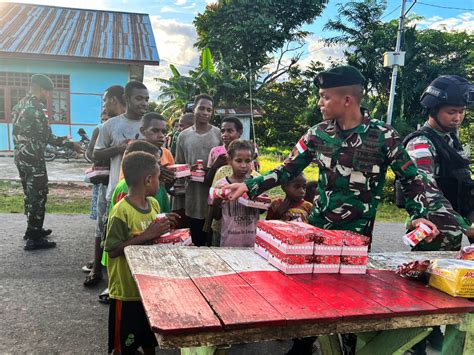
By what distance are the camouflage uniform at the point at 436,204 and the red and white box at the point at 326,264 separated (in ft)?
2.88

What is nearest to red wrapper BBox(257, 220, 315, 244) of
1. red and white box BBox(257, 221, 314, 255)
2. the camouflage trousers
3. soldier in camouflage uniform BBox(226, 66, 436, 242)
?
red and white box BBox(257, 221, 314, 255)

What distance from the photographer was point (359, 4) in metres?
23.6

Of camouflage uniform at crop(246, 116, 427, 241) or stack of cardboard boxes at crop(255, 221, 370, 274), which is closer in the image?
stack of cardboard boxes at crop(255, 221, 370, 274)

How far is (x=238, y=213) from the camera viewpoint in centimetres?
327

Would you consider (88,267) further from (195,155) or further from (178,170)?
(178,170)

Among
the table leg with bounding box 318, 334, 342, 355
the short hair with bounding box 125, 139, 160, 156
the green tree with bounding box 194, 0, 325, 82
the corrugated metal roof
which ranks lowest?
the table leg with bounding box 318, 334, 342, 355

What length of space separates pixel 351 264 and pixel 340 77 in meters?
1.09

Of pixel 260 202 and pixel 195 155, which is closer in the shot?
pixel 260 202

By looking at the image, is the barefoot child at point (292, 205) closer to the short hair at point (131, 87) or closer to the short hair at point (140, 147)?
the short hair at point (140, 147)

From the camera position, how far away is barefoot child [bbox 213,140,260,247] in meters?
3.24

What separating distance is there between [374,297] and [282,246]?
45 centimetres

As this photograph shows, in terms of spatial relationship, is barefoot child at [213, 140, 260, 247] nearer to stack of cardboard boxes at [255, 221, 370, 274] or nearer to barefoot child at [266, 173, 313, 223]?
barefoot child at [266, 173, 313, 223]

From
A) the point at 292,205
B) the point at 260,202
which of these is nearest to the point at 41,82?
the point at 260,202

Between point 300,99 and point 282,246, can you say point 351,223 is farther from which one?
point 300,99
